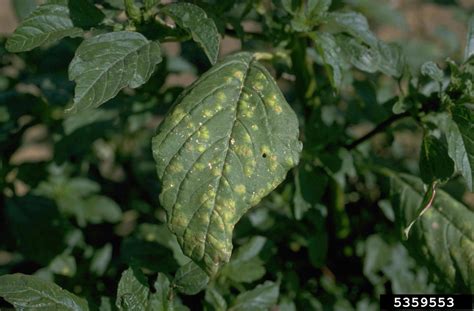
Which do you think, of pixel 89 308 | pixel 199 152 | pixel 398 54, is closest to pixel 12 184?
pixel 89 308

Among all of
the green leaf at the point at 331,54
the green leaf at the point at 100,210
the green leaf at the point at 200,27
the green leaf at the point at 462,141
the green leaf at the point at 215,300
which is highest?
the green leaf at the point at 200,27

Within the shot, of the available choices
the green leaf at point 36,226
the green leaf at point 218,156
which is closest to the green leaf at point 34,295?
the green leaf at point 218,156

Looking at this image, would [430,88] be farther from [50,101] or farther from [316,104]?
[50,101]

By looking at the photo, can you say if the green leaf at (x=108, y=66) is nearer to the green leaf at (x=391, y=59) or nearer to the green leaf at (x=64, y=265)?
the green leaf at (x=391, y=59)

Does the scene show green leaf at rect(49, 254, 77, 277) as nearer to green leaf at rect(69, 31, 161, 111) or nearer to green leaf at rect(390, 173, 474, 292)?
green leaf at rect(69, 31, 161, 111)

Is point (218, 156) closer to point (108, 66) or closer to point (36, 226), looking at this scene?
point (108, 66)

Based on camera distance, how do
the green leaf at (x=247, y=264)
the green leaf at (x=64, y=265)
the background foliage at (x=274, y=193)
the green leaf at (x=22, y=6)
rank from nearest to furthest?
the background foliage at (x=274, y=193), the green leaf at (x=247, y=264), the green leaf at (x=64, y=265), the green leaf at (x=22, y=6)

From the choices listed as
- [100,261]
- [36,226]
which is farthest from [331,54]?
[36,226]
